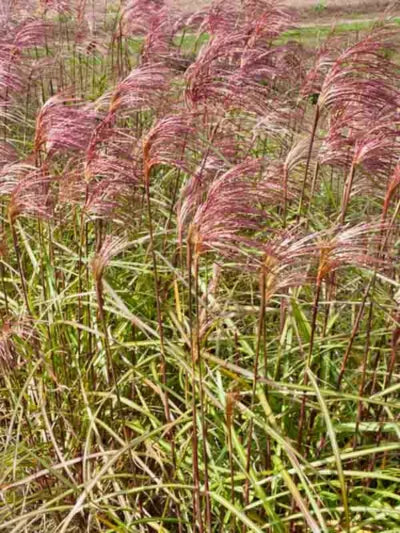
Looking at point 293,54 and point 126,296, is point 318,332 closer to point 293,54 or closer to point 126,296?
point 126,296

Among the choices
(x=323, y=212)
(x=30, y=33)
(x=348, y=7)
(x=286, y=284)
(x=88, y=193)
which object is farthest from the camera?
(x=348, y=7)

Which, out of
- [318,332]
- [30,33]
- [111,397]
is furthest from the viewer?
[30,33]

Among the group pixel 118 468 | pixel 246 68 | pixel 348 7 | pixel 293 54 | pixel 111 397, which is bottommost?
pixel 348 7

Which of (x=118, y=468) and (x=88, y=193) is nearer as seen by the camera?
(x=88, y=193)

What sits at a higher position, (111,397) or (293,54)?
(293,54)

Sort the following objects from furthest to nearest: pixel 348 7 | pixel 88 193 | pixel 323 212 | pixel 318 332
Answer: pixel 348 7, pixel 323 212, pixel 318 332, pixel 88 193

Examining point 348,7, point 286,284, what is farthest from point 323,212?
point 348,7

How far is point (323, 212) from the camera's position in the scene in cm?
348

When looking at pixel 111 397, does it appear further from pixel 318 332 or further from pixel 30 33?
pixel 30 33

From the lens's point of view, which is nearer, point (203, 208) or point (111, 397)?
point (203, 208)

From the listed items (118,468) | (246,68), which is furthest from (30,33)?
(118,468)

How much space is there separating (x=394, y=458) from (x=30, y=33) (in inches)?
75.6

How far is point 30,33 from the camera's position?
325 cm

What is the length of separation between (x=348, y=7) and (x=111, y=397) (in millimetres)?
14291
